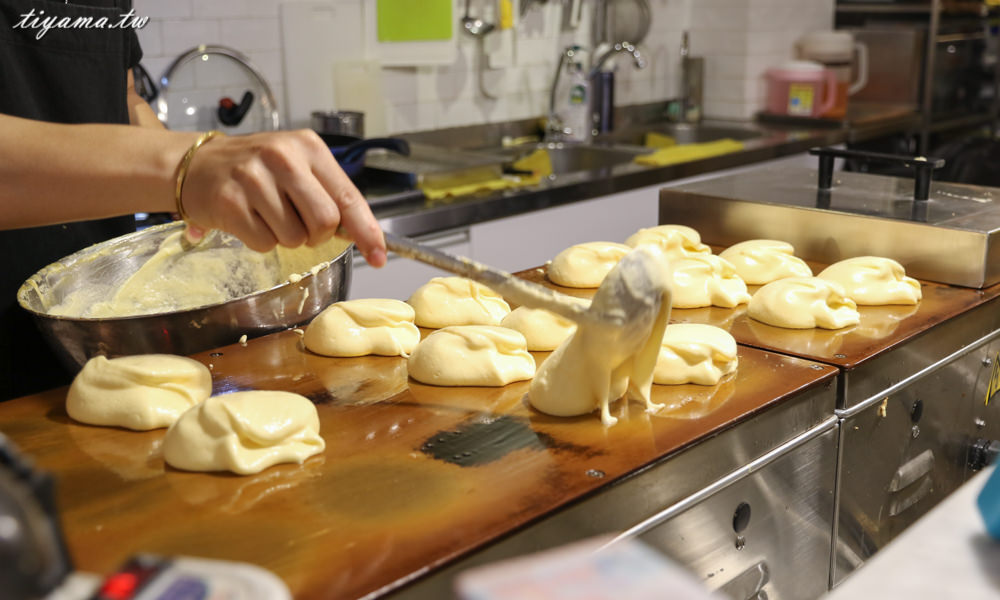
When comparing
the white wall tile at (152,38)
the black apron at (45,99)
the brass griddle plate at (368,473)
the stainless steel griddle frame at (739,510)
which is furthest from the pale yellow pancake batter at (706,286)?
the white wall tile at (152,38)

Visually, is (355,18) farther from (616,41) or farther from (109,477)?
(109,477)

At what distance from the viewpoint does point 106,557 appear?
0.88m

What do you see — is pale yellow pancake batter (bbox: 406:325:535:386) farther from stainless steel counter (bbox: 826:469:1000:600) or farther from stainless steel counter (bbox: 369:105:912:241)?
stainless steel counter (bbox: 369:105:912:241)

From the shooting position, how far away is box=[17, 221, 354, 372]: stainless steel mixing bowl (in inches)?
51.7

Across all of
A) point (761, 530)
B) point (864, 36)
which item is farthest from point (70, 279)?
point (864, 36)

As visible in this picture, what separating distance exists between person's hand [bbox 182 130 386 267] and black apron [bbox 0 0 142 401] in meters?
0.55

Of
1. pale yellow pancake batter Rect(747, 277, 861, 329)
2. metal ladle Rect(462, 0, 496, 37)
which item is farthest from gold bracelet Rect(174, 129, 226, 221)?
metal ladle Rect(462, 0, 496, 37)

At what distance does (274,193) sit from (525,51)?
110 inches

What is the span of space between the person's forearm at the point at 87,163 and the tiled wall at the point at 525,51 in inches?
69.1

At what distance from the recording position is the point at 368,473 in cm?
105

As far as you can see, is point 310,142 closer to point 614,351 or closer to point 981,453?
point 614,351

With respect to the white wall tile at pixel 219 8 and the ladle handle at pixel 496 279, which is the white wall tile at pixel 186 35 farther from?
the ladle handle at pixel 496 279

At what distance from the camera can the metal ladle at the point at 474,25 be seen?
3.47 m

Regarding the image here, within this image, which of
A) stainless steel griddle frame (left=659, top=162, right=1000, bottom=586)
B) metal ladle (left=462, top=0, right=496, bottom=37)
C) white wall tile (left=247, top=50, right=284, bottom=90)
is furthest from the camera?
metal ladle (left=462, top=0, right=496, bottom=37)
